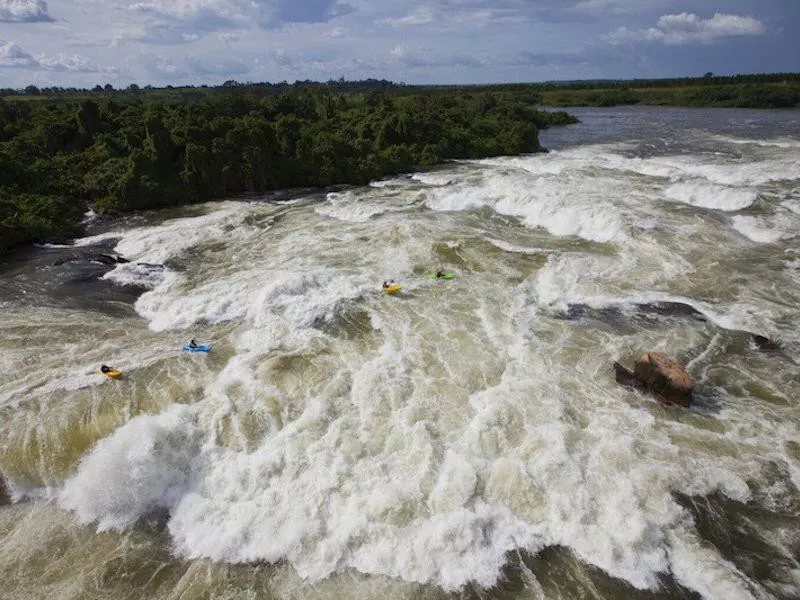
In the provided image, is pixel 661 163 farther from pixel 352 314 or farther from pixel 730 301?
pixel 352 314

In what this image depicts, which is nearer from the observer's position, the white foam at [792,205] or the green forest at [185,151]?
the white foam at [792,205]

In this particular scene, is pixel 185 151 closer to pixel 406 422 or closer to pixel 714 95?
pixel 406 422

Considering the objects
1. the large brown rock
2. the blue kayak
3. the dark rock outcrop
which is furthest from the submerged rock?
the dark rock outcrop

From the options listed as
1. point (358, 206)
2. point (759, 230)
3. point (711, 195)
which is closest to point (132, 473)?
point (358, 206)

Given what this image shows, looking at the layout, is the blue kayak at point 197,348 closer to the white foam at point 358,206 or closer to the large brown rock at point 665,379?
the large brown rock at point 665,379

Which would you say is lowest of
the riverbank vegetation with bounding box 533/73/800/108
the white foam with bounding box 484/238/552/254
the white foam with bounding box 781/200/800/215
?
the white foam with bounding box 484/238/552/254

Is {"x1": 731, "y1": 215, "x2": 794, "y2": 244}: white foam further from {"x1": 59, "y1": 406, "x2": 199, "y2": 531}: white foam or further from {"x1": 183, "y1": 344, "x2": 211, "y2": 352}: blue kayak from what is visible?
{"x1": 59, "y1": 406, "x2": 199, "y2": 531}: white foam

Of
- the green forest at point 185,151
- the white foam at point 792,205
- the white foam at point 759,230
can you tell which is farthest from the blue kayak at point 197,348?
the white foam at point 792,205
